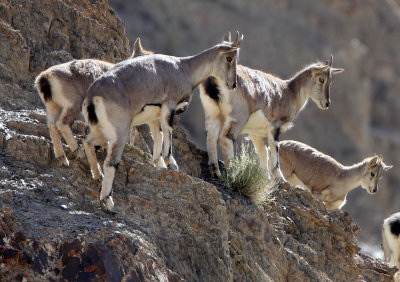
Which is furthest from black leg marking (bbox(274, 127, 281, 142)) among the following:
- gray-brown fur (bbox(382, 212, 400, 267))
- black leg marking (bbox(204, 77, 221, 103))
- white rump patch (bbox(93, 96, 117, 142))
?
white rump patch (bbox(93, 96, 117, 142))

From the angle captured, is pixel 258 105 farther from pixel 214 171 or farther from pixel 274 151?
pixel 214 171

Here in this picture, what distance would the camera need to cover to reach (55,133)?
11.3 m

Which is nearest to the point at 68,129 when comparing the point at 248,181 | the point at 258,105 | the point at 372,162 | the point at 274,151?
the point at 248,181

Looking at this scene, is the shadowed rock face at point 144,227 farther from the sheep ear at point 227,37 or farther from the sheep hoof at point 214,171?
the sheep ear at point 227,37

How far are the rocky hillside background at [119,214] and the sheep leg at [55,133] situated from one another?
103mm

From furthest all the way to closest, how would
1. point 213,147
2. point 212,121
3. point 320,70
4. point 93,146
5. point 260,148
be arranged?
point 320,70 → point 260,148 → point 212,121 → point 213,147 → point 93,146

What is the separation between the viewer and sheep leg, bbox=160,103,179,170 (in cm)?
1205

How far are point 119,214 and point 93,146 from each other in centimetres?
103

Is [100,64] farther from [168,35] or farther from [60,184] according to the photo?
[168,35]

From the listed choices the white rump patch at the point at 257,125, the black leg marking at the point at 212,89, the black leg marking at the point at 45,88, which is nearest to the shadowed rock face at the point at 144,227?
the black leg marking at the point at 45,88

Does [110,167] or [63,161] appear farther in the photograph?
[63,161]

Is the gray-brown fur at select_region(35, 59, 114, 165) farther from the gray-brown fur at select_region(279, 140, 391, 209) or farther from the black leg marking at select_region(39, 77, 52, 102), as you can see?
the gray-brown fur at select_region(279, 140, 391, 209)

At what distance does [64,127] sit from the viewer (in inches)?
448

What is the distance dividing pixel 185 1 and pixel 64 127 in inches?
1590
